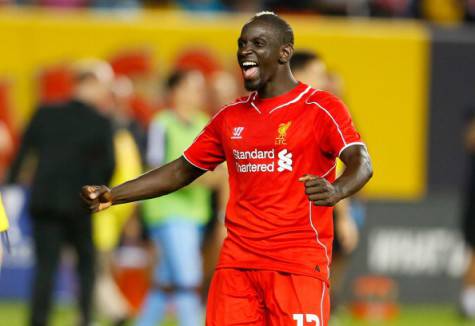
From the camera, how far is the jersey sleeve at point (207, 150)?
288 inches

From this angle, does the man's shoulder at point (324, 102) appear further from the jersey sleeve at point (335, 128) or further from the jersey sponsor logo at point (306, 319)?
the jersey sponsor logo at point (306, 319)

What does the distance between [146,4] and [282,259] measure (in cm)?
1205

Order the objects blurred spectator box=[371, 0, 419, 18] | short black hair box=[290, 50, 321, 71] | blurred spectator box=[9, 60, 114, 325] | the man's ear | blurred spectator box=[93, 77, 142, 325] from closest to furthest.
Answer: the man's ear, short black hair box=[290, 50, 321, 71], blurred spectator box=[9, 60, 114, 325], blurred spectator box=[93, 77, 142, 325], blurred spectator box=[371, 0, 419, 18]

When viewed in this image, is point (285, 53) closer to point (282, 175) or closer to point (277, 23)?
point (277, 23)

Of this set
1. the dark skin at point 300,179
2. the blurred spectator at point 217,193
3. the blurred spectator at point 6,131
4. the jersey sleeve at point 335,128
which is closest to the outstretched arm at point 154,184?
the dark skin at point 300,179

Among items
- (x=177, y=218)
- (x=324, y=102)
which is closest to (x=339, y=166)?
(x=177, y=218)

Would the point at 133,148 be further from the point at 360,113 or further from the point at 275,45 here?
the point at 275,45

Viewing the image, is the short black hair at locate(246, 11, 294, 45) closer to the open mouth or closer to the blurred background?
the open mouth

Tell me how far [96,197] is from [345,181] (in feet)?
4.60

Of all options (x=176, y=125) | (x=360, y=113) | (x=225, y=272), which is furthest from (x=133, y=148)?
(x=225, y=272)

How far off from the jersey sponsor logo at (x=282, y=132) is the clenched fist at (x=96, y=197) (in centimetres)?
96

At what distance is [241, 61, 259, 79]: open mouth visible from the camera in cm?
689

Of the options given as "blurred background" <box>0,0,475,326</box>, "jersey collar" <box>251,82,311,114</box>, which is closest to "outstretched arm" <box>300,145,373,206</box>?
"jersey collar" <box>251,82,311,114</box>

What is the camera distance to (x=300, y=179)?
6258 mm
